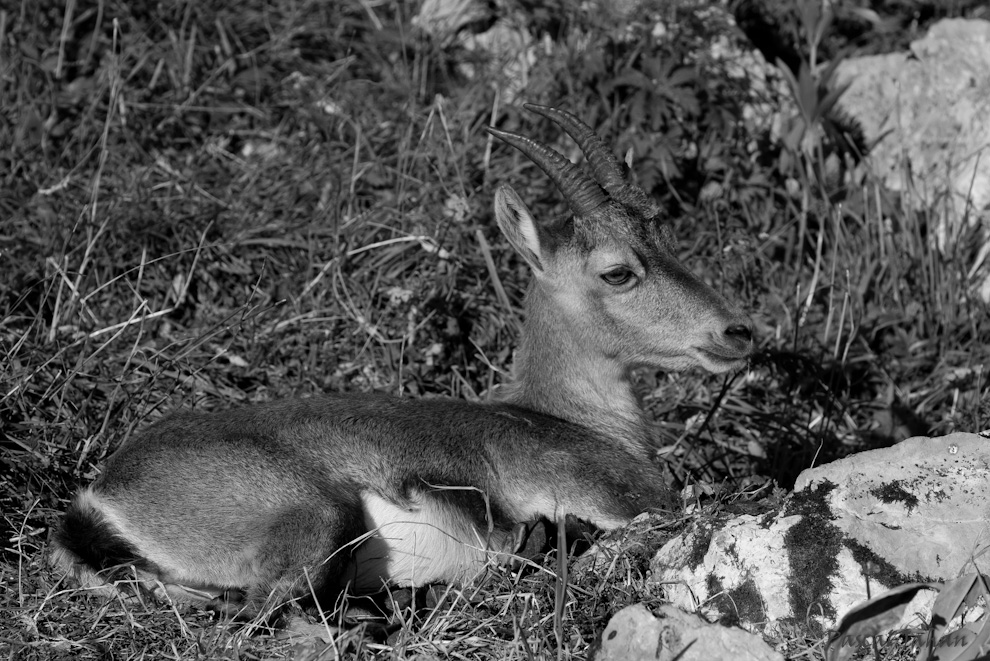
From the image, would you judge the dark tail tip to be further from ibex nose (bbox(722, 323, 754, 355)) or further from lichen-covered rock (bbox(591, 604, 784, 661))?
ibex nose (bbox(722, 323, 754, 355))

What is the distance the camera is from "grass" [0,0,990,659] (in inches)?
225

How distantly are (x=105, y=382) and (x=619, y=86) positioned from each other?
12.1ft

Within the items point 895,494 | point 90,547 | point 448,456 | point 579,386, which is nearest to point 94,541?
point 90,547

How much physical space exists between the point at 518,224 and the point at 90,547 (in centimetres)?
232

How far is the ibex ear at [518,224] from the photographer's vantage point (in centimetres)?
504

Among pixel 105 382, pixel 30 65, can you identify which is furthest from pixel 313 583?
pixel 30 65

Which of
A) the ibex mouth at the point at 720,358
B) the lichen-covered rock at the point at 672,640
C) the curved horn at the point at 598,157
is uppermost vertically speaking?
the curved horn at the point at 598,157

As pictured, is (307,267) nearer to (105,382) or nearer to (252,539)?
(105,382)

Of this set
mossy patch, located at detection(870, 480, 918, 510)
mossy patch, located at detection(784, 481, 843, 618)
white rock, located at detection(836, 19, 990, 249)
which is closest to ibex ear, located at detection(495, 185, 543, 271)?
mossy patch, located at detection(784, 481, 843, 618)

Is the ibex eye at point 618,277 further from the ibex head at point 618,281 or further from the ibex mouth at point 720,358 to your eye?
the ibex mouth at point 720,358

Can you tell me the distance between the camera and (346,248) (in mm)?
6395

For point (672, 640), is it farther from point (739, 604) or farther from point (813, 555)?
point (813, 555)

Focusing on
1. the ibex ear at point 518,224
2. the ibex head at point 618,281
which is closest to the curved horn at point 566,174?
the ibex head at point 618,281

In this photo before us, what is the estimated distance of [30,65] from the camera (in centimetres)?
721
